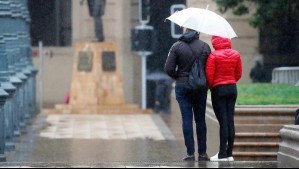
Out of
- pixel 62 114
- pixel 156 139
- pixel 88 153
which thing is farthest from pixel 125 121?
pixel 88 153

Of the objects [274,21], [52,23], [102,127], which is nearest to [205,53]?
[102,127]

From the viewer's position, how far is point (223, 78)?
1605cm

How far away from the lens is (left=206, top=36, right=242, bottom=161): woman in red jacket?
16016mm

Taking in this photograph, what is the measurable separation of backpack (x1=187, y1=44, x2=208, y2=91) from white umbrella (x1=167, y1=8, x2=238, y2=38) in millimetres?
453

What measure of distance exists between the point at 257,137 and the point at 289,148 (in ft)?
13.2

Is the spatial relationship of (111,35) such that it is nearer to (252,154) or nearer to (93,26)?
(93,26)

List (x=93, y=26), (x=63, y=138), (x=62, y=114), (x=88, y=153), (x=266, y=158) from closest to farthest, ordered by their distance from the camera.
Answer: (x=266, y=158) < (x=88, y=153) < (x=63, y=138) < (x=62, y=114) < (x=93, y=26)

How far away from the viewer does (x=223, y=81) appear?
52.5 ft

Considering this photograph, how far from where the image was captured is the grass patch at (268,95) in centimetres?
2103

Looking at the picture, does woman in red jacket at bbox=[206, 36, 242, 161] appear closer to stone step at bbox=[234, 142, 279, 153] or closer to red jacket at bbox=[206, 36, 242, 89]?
red jacket at bbox=[206, 36, 242, 89]

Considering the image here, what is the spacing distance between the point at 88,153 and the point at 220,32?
250 inches

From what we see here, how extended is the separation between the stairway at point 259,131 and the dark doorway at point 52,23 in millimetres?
22821

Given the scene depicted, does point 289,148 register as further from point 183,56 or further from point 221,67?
point 183,56

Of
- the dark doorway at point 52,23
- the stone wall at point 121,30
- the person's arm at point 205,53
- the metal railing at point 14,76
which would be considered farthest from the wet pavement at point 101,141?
→ the dark doorway at point 52,23
